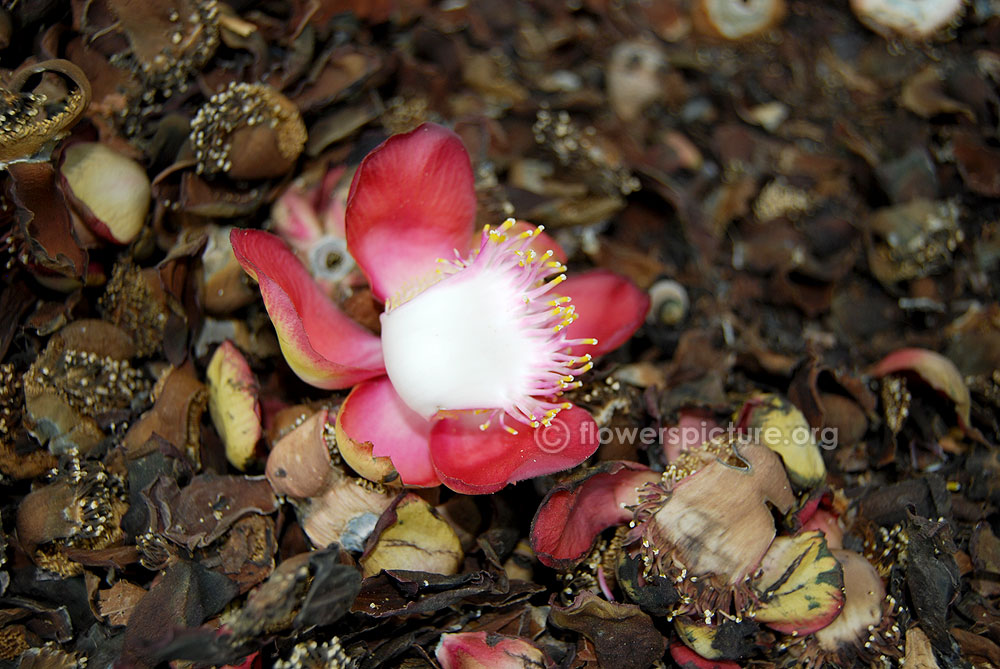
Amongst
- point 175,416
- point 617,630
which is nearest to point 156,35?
point 175,416

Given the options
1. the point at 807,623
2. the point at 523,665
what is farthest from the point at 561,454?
the point at 807,623

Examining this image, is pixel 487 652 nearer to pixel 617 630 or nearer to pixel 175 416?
pixel 617 630

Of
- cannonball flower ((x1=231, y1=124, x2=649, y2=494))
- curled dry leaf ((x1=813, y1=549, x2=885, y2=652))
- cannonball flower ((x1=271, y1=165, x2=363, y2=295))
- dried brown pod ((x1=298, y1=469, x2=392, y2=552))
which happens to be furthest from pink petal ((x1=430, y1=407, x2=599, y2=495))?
curled dry leaf ((x1=813, y1=549, x2=885, y2=652))

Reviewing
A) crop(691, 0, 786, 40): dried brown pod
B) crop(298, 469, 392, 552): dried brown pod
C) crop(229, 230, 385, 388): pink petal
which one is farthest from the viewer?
crop(691, 0, 786, 40): dried brown pod

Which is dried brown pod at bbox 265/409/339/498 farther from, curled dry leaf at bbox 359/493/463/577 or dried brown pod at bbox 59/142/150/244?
dried brown pod at bbox 59/142/150/244

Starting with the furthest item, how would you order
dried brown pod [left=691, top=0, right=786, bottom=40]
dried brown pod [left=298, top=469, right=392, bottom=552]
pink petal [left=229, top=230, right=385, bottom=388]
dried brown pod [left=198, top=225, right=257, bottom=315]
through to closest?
1. dried brown pod [left=691, top=0, right=786, bottom=40]
2. dried brown pod [left=198, top=225, right=257, bottom=315]
3. dried brown pod [left=298, top=469, right=392, bottom=552]
4. pink petal [left=229, top=230, right=385, bottom=388]

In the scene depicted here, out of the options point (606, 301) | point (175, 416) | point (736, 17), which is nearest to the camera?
point (175, 416)

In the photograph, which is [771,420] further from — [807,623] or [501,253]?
[501,253]
